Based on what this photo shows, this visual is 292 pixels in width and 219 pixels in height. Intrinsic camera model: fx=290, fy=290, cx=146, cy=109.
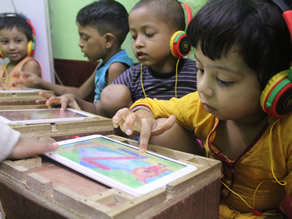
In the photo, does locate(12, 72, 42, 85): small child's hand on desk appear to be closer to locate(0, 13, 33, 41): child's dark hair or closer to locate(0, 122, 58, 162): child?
locate(0, 13, 33, 41): child's dark hair

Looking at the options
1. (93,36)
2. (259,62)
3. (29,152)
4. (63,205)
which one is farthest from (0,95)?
(259,62)

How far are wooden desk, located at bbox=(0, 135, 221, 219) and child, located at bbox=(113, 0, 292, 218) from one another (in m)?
0.13

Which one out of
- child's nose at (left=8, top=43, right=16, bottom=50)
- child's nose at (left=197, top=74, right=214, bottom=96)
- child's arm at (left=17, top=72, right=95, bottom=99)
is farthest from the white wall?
child's nose at (left=197, top=74, right=214, bottom=96)

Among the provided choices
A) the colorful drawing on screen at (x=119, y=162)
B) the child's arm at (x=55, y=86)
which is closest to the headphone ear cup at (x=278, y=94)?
the colorful drawing on screen at (x=119, y=162)

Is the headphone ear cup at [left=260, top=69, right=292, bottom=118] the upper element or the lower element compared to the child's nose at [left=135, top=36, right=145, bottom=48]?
lower

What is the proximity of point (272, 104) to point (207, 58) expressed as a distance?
16cm

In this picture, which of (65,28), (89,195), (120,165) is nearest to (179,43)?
(120,165)

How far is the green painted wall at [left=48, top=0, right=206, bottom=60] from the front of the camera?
6.97 feet

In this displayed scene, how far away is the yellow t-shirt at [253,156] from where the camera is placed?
67cm

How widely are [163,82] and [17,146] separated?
748 millimetres

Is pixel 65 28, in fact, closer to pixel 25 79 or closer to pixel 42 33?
pixel 42 33

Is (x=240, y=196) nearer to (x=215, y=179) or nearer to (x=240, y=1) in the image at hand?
(x=215, y=179)

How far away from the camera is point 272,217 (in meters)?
0.75

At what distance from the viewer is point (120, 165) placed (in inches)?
22.4
